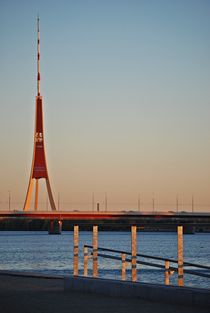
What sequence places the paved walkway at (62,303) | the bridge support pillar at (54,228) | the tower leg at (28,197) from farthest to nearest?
1. the bridge support pillar at (54,228)
2. the tower leg at (28,197)
3. the paved walkway at (62,303)

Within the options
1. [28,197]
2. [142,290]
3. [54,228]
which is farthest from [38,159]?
[142,290]

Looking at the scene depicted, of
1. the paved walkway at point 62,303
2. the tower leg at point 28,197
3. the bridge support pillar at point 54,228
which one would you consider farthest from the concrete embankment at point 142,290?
the bridge support pillar at point 54,228

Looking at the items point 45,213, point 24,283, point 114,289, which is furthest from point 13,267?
point 45,213

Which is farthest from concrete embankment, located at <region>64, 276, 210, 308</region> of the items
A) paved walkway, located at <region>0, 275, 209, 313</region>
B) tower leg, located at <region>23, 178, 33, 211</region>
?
tower leg, located at <region>23, 178, 33, 211</region>

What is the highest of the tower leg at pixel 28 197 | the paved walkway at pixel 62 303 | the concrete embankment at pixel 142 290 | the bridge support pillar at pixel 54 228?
the tower leg at pixel 28 197

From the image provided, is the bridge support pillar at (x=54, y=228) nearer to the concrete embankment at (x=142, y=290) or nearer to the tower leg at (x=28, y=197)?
the tower leg at (x=28, y=197)

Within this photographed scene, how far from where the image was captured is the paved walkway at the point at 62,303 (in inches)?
525

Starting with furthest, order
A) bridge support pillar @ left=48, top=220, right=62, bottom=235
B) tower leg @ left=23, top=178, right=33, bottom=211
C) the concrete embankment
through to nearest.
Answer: bridge support pillar @ left=48, top=220, right=62, bottom=235
tower leg @ left=23, top=178, right=33, bottom=211
the concrete embankment

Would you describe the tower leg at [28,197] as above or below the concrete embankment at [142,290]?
above

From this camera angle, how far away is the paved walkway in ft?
43.8

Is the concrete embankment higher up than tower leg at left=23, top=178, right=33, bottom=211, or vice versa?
tower leg at left=23, top=178, right=33, bottom=211

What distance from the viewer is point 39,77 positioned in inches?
4624

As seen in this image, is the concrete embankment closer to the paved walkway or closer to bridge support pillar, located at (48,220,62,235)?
the paved walkway

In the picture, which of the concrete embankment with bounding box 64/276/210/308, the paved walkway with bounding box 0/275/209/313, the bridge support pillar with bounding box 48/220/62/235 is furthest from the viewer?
the bridge support pillar with bounding box 48/220/62/235
